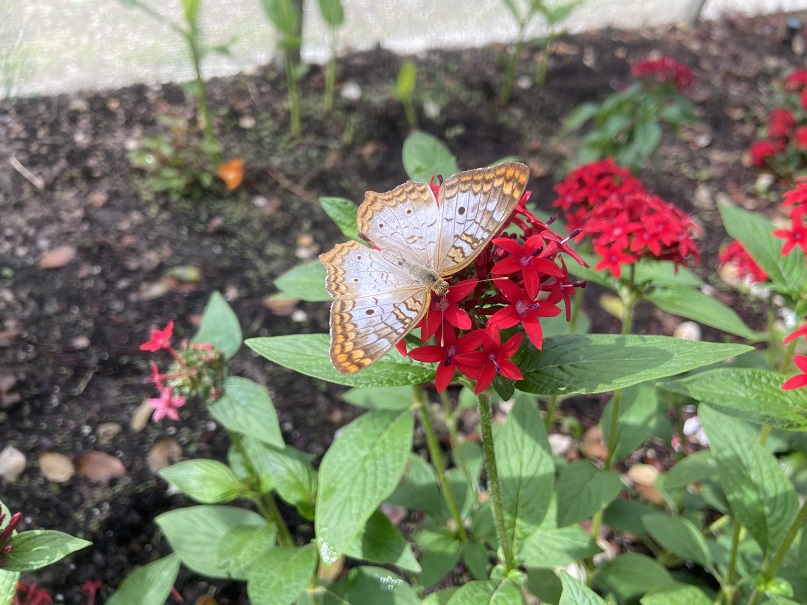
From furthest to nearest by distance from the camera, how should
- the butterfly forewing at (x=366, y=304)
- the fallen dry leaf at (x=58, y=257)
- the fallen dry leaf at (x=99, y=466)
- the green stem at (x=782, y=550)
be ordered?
the fallen dry leaf at (x=58, y=257) < the fallen dry leaf at (x=99, y=466) < the green stem at (x=782, y=550) < the butterfly forewing at (x=366, y=304)

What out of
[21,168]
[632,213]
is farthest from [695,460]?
[21,168]

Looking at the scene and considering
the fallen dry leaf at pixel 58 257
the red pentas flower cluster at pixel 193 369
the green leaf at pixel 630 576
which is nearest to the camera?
the red pentas flower cluster at pixel 193 369

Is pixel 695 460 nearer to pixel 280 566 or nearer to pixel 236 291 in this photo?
pixel 280 566

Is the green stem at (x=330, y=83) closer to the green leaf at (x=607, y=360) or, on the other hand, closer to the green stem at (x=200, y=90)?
the green stem at (x=200, y=90)

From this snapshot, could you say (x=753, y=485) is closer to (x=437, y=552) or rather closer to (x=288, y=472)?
(x=437, y=552)

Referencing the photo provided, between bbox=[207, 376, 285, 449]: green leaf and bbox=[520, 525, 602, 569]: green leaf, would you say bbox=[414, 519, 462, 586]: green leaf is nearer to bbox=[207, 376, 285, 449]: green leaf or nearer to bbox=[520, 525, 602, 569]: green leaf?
bbox=[520, 525, 602, 569]: green leaf

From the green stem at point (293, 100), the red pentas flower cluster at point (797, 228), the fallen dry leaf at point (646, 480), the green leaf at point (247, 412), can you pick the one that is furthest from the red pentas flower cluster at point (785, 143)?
the green leaf at point (247, 412)

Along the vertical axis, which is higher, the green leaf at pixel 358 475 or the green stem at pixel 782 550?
the green leaf at pixel 358 475
